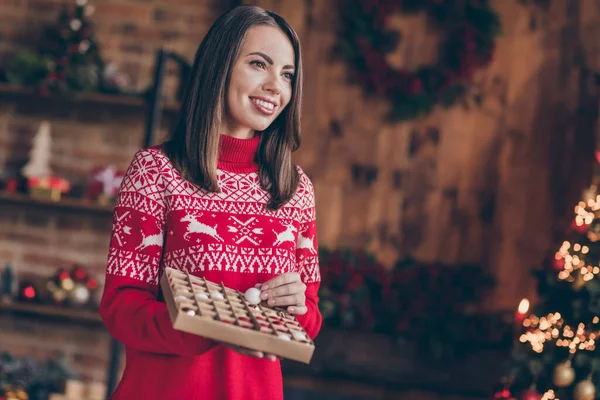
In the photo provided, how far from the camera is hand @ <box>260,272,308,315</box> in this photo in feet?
3.66

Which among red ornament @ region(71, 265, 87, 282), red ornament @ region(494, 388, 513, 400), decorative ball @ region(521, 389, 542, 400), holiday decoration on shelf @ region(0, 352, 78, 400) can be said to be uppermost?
decorative ball @ region(521, 389, 542, 400)

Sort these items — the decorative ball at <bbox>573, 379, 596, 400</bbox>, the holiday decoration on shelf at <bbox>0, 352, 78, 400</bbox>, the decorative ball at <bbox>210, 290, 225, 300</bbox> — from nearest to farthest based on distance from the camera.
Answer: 1. the decorative ball at <bbox>210, 290, 225, 300</bbox>
2. the decorative ball at <bbox>573, 379, 596, 400</bbox>
3. the holiday decoration on shelf at <bbox>0, 352, 78, 400</bbox>

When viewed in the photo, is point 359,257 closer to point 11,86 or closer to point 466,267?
point 466,267

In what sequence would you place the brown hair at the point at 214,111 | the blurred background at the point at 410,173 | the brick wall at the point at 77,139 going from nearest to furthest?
the brown hair at the point at 214,111 < the blurred background at the point at 410,173 < the brick wall at the point at 77,139

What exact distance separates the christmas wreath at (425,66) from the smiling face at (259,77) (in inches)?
91.3

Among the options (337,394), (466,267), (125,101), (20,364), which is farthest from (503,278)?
(20,364)

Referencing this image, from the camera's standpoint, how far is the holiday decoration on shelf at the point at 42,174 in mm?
3535

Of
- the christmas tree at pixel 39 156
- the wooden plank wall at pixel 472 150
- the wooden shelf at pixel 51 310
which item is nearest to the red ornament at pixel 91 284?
the wooden shelf at pixel 51 310

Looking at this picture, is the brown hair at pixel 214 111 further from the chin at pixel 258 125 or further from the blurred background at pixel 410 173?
the blurred background at pixel 410 173

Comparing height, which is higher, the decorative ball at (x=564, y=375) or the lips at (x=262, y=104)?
the lips at (x=262, y=104)

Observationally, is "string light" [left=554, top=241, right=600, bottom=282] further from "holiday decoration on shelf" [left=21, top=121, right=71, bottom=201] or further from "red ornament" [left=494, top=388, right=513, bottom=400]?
"holiday decoration on shelf" [left=21, top=121, right=71, bottom=201]

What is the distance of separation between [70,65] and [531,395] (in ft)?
8.39

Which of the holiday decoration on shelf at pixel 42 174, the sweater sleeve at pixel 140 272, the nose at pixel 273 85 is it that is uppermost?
the nose at pixel 273 85

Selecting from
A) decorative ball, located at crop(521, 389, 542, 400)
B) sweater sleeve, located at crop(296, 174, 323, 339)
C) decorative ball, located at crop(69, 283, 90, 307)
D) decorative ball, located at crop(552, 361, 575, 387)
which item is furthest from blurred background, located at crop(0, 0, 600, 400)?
sweater sleeve, located at crop(296, 174, 323, 339)
